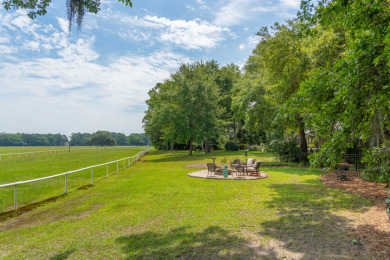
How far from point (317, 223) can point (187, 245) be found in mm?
3650

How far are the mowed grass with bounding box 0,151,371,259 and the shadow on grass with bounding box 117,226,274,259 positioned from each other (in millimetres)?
17

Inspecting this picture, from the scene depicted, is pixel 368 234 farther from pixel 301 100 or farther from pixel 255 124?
pixel 255 124

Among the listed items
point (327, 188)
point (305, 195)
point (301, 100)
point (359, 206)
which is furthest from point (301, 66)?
point (301, 100)

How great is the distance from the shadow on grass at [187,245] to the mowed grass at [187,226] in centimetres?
2

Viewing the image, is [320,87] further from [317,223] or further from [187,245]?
[187,245]

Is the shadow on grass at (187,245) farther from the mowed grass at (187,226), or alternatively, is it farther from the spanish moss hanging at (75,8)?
the spanish moss hanging at (75,8)

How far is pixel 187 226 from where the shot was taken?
612 cm

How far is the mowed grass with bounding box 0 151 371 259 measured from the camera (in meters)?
4.69

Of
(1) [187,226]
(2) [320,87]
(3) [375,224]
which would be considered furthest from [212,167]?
(2) [320,87]

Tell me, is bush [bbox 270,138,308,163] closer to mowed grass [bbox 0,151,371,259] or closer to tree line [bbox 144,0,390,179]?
tree line [bbox 144,0,390,179]

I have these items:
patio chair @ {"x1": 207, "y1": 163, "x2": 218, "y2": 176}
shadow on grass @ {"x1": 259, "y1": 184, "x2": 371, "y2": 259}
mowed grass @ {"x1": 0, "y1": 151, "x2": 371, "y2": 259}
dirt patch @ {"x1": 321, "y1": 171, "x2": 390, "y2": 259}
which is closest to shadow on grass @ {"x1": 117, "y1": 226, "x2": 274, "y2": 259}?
mowed grass @ {"x1": 0, "y1": 151, "x2": 371, "y2": 259}

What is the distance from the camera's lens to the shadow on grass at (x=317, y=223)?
4668mm

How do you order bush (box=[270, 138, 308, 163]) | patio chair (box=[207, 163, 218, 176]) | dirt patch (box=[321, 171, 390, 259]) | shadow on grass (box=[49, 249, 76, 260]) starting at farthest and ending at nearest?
bush (box=[270, 138, 308, 163])
patio chair (box=[207, 163, 218, 176])
dirt patch (box=[321, 171, 390, 259])
shadow on grass (box=[49, 249, 76, 260])

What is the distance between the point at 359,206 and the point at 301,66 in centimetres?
990
